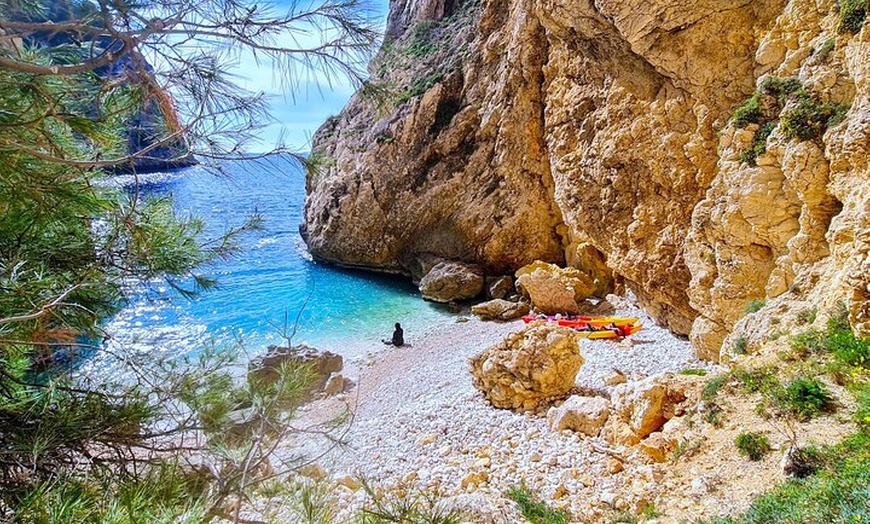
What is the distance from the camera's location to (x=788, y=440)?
391 centimetres

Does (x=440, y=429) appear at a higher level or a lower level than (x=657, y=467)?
lower

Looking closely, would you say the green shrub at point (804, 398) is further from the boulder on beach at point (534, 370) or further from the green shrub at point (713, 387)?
the boulder on beach at point (534, 370)

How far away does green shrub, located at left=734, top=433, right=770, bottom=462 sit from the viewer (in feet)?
13.0

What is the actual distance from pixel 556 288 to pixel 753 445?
34.5ft

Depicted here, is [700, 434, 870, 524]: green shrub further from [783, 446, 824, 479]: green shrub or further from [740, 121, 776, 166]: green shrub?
[740, 121, 776, 166]: green shrub

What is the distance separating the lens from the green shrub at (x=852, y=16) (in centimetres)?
594

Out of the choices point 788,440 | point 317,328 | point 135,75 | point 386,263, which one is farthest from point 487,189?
point 135,75

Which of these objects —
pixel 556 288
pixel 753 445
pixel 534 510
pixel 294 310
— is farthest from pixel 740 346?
pixel 294 310

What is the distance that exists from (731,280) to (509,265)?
10.4m

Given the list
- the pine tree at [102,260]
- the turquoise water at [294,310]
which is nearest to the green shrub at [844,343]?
the pine tree at [102,260]

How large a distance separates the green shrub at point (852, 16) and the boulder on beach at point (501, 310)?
10857 millimetres

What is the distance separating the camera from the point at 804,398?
4152 millimetres

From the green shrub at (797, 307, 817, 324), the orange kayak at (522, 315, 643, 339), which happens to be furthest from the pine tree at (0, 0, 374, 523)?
the orange kayak at (522, 315, 643, 339)

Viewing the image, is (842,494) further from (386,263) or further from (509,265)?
(386,263)
